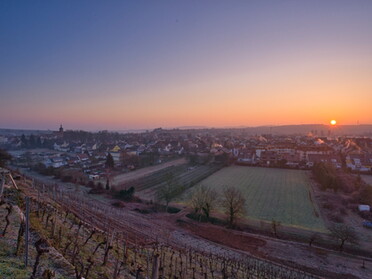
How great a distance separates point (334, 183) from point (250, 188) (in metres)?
7.24

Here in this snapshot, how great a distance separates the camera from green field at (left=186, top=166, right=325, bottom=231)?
15.5 m

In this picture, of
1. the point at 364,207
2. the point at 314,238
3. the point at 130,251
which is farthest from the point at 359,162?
the point at 130,251

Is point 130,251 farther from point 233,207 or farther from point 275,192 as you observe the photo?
point 275,192

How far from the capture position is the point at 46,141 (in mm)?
61344

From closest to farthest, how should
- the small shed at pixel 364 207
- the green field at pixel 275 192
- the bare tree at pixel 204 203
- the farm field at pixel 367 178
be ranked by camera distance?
the bare tree at pixel 204 203, the green field at pixel 275 192, the small shed at pixel 364 207, the farm field at pixel 367 178

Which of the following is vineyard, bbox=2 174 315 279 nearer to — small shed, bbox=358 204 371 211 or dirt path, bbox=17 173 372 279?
dirt path, bbox=17 173 372 279

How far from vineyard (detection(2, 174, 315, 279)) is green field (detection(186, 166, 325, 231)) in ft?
18.9

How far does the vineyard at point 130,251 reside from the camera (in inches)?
230

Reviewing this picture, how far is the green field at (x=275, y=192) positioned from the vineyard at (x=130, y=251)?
5.77 m

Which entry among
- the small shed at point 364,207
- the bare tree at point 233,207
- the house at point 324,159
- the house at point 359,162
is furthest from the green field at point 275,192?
the house at point 359,162

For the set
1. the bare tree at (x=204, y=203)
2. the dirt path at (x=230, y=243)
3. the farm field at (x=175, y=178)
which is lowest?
the dirt path at (x=230, y=243)

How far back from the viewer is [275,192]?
834 inches

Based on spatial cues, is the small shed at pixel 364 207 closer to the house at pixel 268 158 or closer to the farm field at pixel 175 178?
the farm field at pixel 175 178

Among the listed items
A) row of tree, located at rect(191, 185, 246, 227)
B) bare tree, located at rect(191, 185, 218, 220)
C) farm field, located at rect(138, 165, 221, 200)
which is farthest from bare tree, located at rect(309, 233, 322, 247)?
farm field, located at rect(138, 165, 221, 200)
